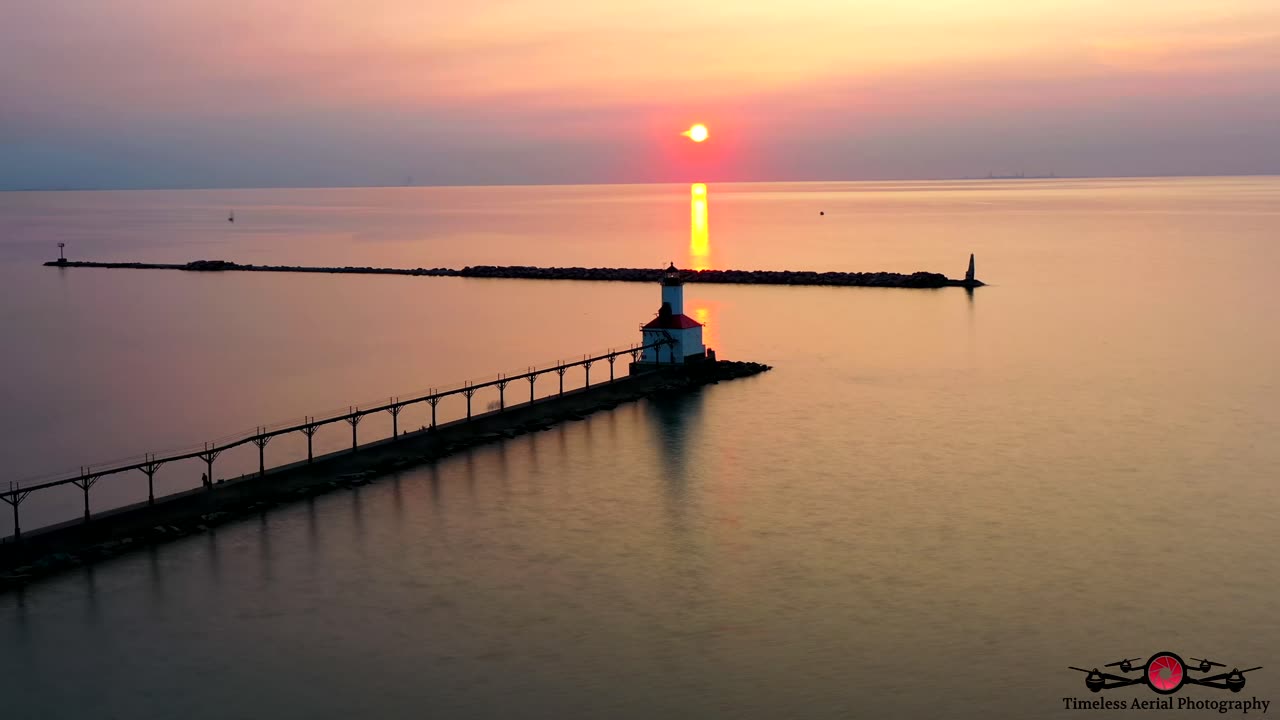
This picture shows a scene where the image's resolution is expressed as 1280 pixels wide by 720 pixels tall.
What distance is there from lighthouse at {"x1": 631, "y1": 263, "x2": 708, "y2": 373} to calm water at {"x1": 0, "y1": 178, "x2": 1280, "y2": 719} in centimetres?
362

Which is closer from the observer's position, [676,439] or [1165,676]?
[1165,676]

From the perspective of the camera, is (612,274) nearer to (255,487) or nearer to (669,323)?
(669,323)

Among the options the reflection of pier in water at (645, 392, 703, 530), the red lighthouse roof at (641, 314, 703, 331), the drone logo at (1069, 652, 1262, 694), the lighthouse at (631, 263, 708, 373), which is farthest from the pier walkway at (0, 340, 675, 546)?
the drone logo at (1069, 652, 1262, 694)

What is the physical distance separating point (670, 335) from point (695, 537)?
28818mm

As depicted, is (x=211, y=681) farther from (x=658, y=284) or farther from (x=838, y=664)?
(x=658, y=284)

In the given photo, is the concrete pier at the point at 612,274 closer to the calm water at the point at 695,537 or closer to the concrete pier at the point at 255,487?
the calm water at the point at 695,537

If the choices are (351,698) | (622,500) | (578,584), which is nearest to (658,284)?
(622,500)

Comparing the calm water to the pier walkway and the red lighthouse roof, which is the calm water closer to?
the pier walkway

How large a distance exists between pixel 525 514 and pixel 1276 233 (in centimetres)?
17676

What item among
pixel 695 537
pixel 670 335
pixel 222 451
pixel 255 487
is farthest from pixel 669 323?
pixel 255 487

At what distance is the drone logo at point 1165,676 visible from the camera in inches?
1054

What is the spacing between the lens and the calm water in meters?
26.9

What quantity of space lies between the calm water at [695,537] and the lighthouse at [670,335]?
3.62 meters

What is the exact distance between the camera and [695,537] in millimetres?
37031
